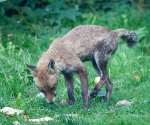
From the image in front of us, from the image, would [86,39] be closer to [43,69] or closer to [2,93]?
[43,69]

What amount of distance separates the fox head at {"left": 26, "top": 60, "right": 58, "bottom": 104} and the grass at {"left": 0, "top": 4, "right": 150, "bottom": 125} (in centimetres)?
24

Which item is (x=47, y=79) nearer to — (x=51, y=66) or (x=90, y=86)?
(x=51, y=66)

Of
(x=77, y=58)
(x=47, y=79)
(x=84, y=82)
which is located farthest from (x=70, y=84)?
(x=47, y=79)

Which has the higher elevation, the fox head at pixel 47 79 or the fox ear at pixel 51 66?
the fox ear at pixel 51 66

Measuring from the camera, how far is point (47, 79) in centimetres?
732

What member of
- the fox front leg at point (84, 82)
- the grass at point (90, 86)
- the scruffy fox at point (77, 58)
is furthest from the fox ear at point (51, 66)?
the grass at point (90, 86)

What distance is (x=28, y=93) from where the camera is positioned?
8367 mm

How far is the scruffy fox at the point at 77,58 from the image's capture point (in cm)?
735

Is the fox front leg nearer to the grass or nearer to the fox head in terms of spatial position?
the grass

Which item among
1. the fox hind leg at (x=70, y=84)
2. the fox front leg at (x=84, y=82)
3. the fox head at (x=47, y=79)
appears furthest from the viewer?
the fox hind leg at (x=70, y=84)

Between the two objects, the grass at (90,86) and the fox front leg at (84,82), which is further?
the fox front leg at (84,82)

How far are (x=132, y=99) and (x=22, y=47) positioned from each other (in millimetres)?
3571

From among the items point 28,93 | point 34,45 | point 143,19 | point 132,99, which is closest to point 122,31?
point 132,99

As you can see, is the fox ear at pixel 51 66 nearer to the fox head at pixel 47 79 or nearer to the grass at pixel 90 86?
the fox head at pixel 47 79
